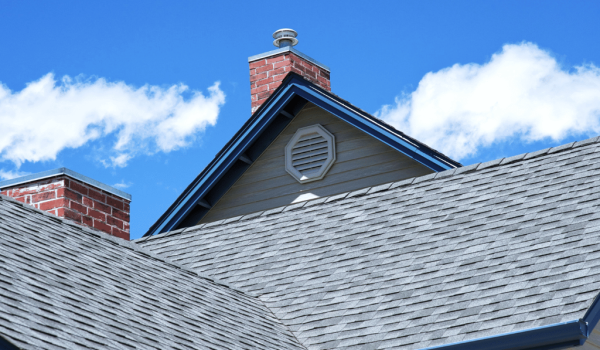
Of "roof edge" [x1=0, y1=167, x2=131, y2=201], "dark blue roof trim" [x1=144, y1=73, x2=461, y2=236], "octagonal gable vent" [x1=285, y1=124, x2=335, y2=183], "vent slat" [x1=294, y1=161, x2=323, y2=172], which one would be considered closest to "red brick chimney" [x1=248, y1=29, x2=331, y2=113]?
"dark blue roof trim" [x1=144, y1=73, x2=461, y2=236]

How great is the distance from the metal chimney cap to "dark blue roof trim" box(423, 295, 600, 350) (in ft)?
30.0

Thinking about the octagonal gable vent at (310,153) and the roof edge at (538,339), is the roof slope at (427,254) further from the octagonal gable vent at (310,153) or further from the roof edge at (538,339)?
the octagonal gable vent at (310,153)

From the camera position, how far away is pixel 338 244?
33.8ft

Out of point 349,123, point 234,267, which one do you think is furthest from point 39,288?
point 349,123

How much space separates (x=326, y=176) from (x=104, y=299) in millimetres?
6509

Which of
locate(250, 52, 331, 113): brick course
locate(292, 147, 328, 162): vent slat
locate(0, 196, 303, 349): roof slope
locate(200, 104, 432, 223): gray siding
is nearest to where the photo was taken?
locate(0, 196, 303, 349): roof slope

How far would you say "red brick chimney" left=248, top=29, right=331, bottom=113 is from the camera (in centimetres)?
1505

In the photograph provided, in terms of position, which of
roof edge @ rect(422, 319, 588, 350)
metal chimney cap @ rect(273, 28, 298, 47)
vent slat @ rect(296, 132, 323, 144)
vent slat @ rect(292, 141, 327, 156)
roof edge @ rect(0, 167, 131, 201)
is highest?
metal chimney cap @ rect(273, 28, 298, 47)

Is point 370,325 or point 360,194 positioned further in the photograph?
point 360,194

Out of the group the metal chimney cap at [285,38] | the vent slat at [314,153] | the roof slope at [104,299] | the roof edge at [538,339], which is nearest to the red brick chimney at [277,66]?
the metal chimney cap at [285,38]

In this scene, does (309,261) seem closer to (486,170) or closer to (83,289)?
(486,170)

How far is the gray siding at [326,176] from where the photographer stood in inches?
511

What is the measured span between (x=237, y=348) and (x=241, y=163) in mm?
6639

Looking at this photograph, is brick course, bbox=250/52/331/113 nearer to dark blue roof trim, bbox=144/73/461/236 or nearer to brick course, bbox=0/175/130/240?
dark blue roof trim, bbox=144/73/461/236
